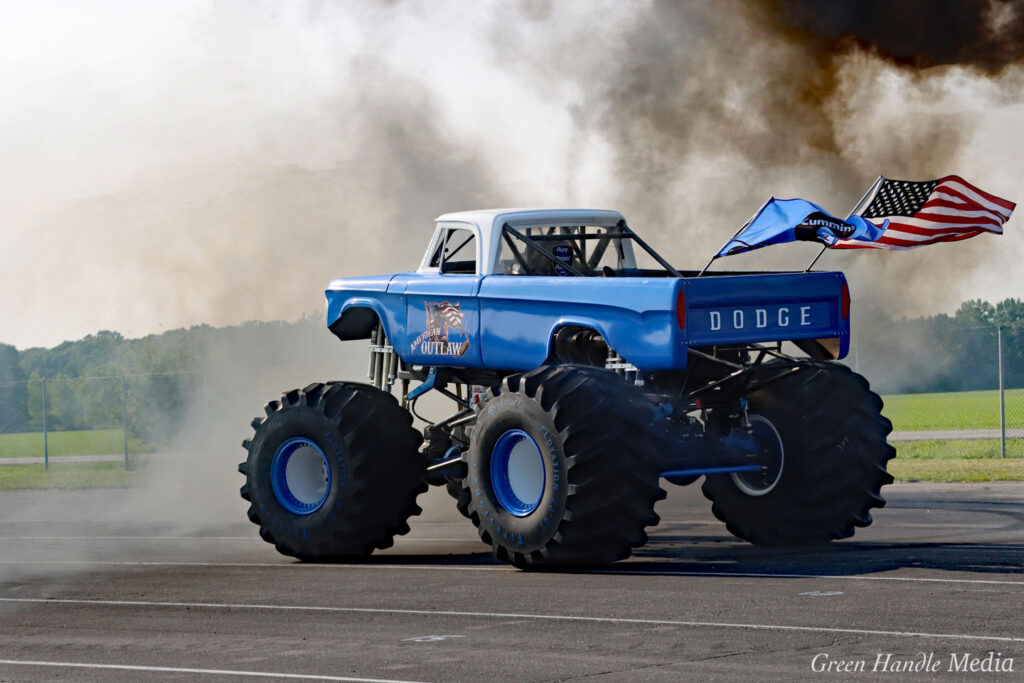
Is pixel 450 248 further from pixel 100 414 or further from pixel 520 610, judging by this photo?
pixel 100 414

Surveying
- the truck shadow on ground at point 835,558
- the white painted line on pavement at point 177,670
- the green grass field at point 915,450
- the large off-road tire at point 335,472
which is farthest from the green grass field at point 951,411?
the white painted line on pavement at point 177,670

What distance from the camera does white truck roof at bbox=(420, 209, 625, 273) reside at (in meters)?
14.5

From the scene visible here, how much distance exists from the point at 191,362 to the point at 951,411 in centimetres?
2432

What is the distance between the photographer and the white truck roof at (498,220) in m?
14.5

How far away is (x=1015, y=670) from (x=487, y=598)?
4398 millimetres

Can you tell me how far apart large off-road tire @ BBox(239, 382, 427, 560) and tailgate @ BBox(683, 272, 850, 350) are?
3.29m

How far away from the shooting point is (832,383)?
45.2 feet

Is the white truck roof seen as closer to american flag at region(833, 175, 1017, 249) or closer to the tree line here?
american flag at region(833, 175, 1017, 249)

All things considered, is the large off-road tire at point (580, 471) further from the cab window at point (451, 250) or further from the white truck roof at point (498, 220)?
the cab window at point (451, 250)

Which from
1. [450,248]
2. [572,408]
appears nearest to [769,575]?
[572,408]

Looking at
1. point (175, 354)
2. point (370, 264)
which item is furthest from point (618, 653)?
point (175, 354)

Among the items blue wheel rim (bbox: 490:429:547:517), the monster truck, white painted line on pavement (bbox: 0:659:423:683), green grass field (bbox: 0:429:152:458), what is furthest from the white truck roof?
green grass field (bbox: 0:429:152:458)

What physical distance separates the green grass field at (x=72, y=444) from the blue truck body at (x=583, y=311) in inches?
797

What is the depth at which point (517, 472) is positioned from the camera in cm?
1305
